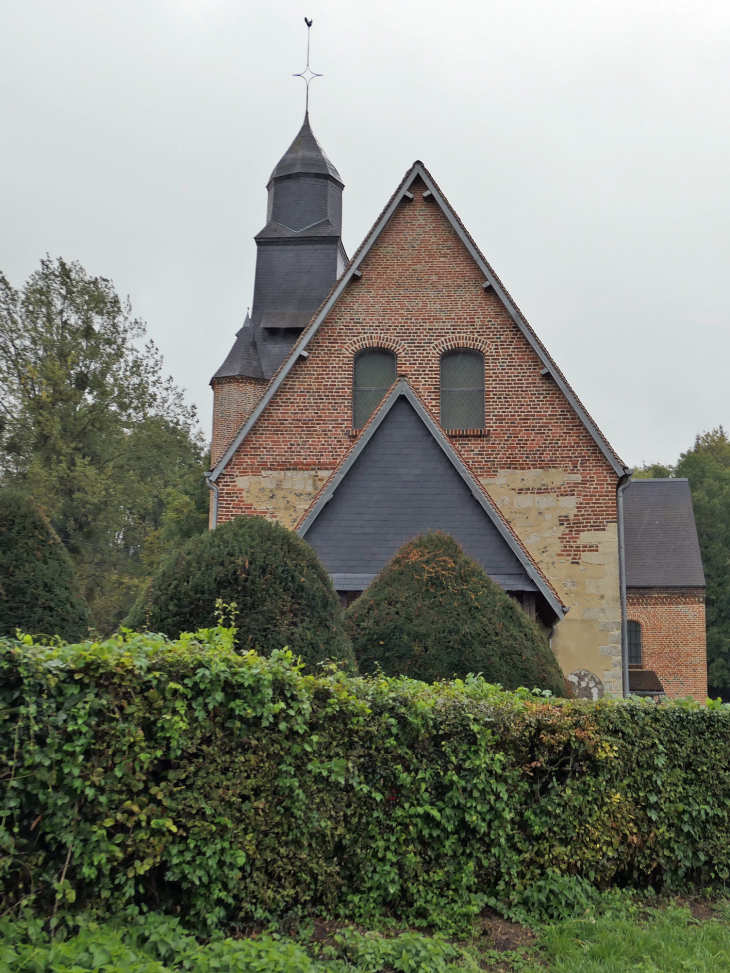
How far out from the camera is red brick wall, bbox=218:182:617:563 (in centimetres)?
1577

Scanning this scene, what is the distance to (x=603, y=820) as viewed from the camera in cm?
612

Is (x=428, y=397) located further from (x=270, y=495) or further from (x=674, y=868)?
(x=674, y=868)

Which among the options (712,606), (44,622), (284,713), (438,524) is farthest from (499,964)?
(712,606)

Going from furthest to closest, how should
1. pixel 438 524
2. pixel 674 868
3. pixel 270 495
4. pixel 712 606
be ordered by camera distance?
pixel 712 606
pixel 270 495
pixel 438 524
pixel 674 868

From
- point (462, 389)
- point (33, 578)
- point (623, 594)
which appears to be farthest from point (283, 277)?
point (33, 578)

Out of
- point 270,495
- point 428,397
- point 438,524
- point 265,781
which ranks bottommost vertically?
point 265,781

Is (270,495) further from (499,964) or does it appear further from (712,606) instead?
(712,606)

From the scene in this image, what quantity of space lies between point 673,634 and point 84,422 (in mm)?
21894

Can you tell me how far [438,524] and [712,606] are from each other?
3407 centimetres

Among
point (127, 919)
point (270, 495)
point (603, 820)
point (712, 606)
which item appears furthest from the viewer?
point (712, 606)

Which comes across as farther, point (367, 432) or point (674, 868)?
point (367, 432)

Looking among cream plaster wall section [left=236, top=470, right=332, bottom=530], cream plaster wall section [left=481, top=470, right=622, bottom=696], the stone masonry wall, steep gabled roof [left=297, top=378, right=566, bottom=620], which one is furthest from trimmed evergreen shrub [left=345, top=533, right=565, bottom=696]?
cream plaster wall section [left=236, top=470, right=332, bottom=530]

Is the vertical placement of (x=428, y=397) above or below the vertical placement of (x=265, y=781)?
above


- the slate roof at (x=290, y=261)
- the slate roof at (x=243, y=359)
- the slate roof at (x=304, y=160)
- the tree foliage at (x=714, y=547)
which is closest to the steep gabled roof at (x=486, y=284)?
the slate roof at (x=290, y=261)
